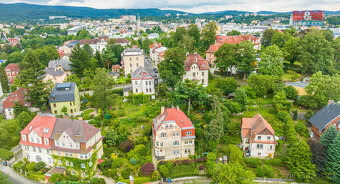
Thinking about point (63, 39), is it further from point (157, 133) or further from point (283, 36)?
point (157, 133)

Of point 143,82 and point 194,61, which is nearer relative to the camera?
point 143,82

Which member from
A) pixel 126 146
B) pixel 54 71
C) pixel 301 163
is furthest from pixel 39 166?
pixel 54 71

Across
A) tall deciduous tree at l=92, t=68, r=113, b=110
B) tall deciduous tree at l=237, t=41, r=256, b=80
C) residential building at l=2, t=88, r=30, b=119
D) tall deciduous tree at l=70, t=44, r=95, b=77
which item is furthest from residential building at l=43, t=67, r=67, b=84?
tall deciduous tree at l=237, t=41, r=256, b=80

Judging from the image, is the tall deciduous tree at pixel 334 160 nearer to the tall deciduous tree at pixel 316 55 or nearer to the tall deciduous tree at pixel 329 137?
the tall deciduous tree at pixel 329 137

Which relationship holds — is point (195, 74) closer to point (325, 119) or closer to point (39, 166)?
point (325, 119)

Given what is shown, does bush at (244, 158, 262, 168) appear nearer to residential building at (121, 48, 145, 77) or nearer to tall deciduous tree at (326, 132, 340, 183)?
tall deciduous tree at (326, 132, 340, 183)
